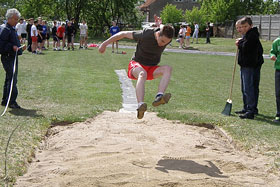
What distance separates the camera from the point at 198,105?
10.5m

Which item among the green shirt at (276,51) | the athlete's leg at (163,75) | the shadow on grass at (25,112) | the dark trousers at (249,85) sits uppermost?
the green shirt at (276,51)

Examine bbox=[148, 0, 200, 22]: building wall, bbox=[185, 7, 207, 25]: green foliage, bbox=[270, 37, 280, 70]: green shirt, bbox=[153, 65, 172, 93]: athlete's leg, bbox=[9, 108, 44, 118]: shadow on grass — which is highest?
bbox=[148, 0, 200, 22]: building wall

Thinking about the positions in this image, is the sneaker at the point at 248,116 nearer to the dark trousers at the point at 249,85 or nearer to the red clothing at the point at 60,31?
the dark trousers at the point at 249,85

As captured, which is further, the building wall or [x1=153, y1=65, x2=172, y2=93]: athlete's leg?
the building wall

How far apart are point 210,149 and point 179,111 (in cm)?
286

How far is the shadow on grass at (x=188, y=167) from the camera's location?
5.64m

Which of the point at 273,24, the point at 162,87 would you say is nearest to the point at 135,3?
the point at 273,24

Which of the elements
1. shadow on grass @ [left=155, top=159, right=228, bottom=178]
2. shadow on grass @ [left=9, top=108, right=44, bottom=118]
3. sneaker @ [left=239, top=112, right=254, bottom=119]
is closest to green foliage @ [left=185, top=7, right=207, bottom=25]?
sneaker @ [left=239, top=112, right=254, bottom=119]

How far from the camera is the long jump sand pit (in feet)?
17.0

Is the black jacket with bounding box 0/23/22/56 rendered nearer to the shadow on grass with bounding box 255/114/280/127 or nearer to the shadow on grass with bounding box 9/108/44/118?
the shadow on grass with bounding box 9/108/44/118

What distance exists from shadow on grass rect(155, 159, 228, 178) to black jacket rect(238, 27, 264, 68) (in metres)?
3.93

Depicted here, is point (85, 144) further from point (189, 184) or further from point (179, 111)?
point (179, 111)

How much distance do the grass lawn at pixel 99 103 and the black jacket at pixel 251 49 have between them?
4.31 feet

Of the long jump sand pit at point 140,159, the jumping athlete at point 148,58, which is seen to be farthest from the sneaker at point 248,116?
the jumping athlete at point 148,58
